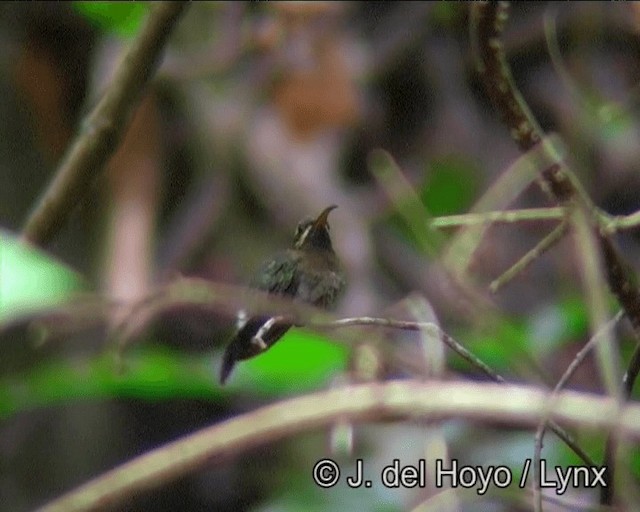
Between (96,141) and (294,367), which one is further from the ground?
(96,141)

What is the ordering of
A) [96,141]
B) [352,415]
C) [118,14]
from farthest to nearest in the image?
[118,14], [96,141], [352,415]

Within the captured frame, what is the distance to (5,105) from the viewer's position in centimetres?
124

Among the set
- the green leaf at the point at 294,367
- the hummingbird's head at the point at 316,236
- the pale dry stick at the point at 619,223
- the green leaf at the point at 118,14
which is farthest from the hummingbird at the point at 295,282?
the green leaf at the point at 118,14

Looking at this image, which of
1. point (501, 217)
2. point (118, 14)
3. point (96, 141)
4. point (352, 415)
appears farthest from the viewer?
point (118, 14)

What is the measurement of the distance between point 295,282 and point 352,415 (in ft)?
0.25

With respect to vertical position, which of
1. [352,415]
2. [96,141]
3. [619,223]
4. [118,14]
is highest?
[118,14]

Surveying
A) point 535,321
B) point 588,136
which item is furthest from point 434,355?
point 535,321

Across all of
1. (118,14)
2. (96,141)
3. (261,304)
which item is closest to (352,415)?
(261,304)

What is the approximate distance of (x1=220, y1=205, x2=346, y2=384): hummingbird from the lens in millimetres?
388

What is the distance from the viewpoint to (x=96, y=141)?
708 mm

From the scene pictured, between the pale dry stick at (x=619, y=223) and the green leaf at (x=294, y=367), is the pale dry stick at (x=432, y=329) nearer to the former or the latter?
the pale dry stick at (x=619, y=223)

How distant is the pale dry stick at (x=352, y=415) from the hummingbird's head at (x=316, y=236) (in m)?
0.07

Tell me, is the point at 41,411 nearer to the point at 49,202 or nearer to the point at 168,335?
the point at 168,335

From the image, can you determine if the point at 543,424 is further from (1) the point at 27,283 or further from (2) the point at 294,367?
(2) the point at 294,367
